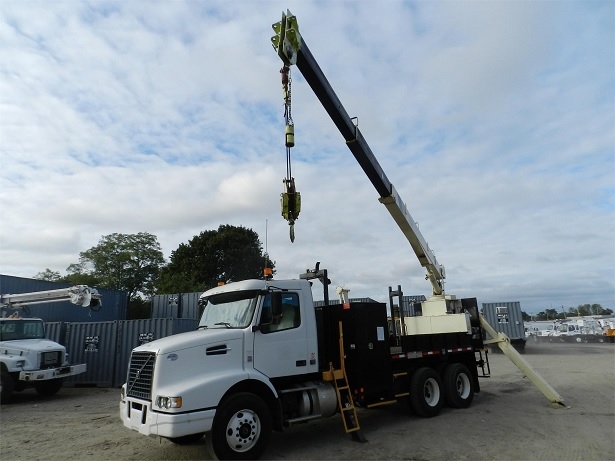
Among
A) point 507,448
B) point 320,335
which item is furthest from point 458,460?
point 320,335

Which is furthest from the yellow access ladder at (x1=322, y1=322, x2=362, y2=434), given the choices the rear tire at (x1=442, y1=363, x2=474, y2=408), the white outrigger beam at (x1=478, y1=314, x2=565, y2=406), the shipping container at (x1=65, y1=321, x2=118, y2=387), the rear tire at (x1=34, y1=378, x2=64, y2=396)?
the shipping container at (x1=65, y1=321, x2=118, y2=387)

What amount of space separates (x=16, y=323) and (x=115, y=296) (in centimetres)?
1463

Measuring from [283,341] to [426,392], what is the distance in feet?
13.3

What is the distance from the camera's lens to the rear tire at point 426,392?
28.5 ft

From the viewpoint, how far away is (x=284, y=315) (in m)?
7.07

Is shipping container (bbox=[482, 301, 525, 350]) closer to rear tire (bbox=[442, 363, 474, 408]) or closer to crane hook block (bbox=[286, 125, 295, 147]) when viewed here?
rear tire (bbox=[442, 363, 474, 408])

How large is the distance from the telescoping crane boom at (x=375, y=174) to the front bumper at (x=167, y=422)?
4.62 metres

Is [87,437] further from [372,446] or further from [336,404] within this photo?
[372,446]

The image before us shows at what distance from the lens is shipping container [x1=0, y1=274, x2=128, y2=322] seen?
22.2m

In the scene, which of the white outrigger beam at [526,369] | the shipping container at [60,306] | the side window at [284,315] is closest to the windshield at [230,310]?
the side window at [284,315]

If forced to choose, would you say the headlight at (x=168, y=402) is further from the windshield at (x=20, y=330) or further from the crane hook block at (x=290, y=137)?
the windshield at (x=20, y=330)

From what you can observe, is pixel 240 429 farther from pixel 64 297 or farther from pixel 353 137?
pixel 64 297

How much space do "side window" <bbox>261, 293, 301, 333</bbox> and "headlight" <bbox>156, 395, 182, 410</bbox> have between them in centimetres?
165

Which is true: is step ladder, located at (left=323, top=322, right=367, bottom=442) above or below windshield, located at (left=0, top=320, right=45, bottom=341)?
below
